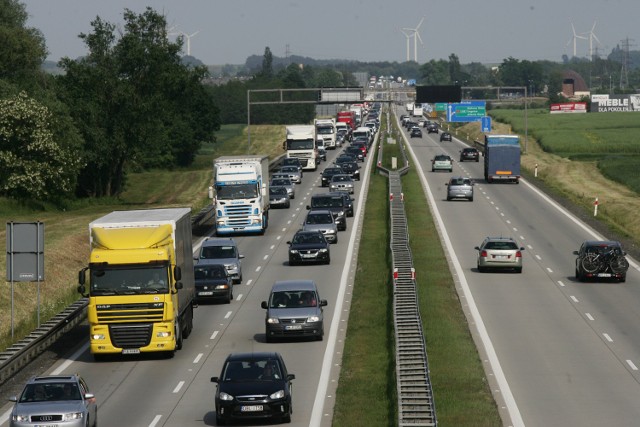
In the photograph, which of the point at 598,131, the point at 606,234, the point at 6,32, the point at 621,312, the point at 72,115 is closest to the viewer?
the point at 621,312

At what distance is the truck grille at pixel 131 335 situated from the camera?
112 ft

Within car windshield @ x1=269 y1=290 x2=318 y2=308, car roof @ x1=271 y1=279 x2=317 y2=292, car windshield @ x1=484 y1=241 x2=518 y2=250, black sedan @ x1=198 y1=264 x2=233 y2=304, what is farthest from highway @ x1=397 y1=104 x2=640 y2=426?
black sedan @ x1=198 y1=264 x2=233 y2=304

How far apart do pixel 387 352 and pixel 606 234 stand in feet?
110

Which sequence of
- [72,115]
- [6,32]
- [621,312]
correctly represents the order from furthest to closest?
1. [6,32]
2. [72,115]
3. [621,312]

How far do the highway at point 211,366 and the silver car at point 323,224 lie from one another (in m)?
8.05

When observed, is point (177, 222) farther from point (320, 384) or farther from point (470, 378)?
point (470, 378)

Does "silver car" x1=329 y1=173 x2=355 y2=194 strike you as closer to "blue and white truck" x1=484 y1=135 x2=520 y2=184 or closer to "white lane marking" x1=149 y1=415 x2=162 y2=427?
"blue and white truck" x1=484 y1=135 x2=520 y2=184

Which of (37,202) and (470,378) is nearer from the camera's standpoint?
(470,378)

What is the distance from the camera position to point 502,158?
96312 mm

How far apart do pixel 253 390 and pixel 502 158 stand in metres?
71.7

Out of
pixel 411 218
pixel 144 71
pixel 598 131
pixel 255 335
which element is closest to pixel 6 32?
pixel 144 71

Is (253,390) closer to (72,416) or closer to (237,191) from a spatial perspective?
(72,416)

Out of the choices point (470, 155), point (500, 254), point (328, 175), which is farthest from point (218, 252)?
point (470, 155)

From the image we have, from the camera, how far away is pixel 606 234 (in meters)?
67.0
